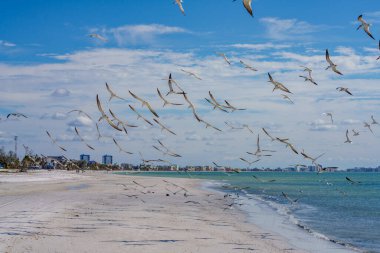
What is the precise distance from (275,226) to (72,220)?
8.23 meters

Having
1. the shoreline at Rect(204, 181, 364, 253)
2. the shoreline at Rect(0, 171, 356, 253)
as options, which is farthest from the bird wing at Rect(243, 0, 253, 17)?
the shoreline at Rect(204, 181, 364, 253)

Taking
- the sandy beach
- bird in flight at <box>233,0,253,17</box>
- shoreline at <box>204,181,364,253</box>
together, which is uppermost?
bird in flight at <box>233,0,253,17</box>

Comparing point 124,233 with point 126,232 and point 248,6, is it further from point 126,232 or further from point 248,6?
point 248,6

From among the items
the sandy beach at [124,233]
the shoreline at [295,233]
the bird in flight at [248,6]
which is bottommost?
the shoreline at [295,233]

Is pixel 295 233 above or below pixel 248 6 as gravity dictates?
below

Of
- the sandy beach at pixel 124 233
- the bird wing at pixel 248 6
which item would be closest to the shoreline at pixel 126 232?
the sandy beach at pixel 124 233

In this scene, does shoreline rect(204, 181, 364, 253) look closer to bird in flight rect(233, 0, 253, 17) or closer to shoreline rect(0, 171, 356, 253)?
shoreline rect(0, 171, 356, 253)

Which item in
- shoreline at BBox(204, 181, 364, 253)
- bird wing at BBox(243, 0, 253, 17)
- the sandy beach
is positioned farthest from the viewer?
shoreline at BBox(204, 181, 364, 253)

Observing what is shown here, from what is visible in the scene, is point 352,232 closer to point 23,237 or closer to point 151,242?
point 151,242

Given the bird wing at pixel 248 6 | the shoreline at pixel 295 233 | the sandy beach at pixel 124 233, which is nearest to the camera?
the bird wing at pixel 248 6

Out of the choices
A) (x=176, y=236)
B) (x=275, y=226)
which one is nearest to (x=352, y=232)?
(x=275, y=226)

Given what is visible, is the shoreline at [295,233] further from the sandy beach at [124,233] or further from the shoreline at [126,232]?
the sandy beach at [124,233]

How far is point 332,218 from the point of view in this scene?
26.1 m

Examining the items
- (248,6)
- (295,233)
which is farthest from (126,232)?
(248,6)
